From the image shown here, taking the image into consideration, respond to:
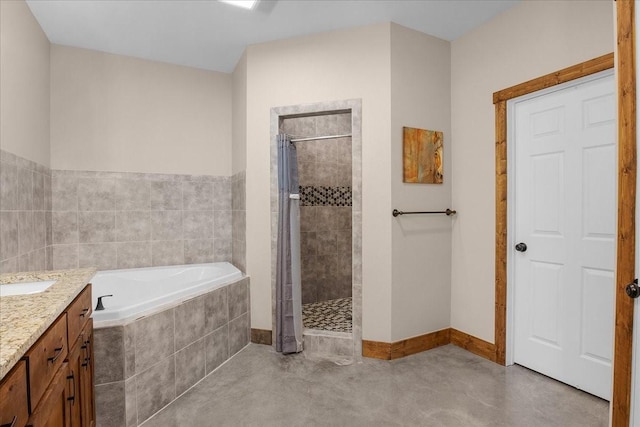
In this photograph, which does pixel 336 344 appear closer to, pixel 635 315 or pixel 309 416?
pixel 309 416

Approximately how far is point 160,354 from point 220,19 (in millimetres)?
2405

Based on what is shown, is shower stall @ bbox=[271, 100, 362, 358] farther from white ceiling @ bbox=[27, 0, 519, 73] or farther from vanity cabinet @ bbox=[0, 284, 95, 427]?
vanity cabinet @ bbox=[0, 284, 95, 427]

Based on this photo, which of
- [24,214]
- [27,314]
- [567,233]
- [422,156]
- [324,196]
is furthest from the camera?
[324,196]

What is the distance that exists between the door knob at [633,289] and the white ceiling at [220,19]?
82.4 inches

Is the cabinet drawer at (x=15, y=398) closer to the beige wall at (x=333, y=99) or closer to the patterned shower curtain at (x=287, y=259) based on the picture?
the patterned shower curtain at (x=287, y=259)

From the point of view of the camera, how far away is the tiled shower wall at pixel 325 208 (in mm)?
4012

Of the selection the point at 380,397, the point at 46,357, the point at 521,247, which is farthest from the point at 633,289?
the point at 46,357

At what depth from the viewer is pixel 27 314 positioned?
0.97 metres

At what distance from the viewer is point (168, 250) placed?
3334mm

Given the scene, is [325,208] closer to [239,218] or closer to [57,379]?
[239,218]

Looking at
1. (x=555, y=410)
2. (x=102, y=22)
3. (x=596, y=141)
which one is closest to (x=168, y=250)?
(x=102, y=22)

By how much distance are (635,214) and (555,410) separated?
4.39ft

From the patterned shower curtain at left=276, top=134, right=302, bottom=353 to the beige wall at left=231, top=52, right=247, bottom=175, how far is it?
1.65ft

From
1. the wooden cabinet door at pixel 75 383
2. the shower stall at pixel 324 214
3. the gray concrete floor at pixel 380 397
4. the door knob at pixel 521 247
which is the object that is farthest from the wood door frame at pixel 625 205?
Result: the shower stall at pixel 324 214
